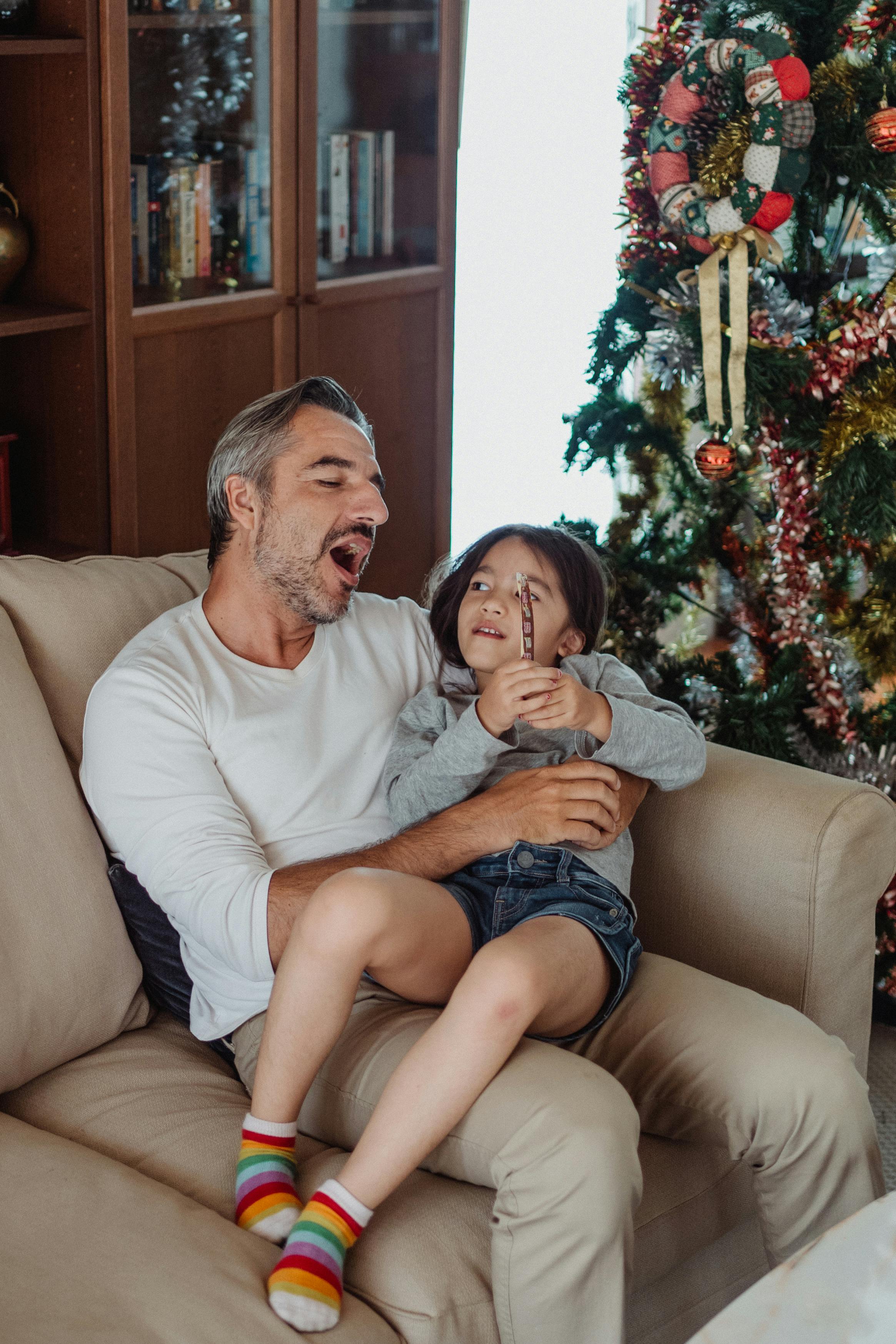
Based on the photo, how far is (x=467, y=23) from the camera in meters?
2.75

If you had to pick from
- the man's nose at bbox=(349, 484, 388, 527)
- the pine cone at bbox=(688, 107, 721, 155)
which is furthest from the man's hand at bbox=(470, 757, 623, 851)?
the pine cone at bbox=(688, 107, 721, 155)

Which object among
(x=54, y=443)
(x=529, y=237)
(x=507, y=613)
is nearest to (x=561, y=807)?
(x=507, y=613)

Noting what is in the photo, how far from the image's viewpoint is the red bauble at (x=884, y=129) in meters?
1.78

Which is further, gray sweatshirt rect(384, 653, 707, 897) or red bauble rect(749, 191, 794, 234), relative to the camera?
red bauble rect(749, 191, 794, 234)

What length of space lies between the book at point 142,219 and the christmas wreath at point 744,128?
0.79 meters

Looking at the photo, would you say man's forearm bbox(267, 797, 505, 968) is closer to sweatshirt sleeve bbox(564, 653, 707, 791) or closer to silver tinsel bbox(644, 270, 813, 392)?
sweatshirt sleeve bbox(564, 653, 707, 791)

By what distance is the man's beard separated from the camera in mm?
1621

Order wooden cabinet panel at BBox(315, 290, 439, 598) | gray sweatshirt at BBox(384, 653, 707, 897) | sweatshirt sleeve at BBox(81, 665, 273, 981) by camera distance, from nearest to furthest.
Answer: sweatshirt sleeve at BBox(81, 665, 273, 981) < gray sweatshirt at BBox(384, 653, 707, 897) < wooden cabinet panel at BBox(315, 290, 439, 598)

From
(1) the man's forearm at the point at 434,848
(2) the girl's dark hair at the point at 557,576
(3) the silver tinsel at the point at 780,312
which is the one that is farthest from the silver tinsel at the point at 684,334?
(1) the man's forearm at the point at 434,848

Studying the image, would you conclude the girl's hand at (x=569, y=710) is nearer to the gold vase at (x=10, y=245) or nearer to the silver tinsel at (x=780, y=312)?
the silver tinsel at (x=780, y=312)

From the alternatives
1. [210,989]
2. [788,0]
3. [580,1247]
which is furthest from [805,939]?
[788,0]

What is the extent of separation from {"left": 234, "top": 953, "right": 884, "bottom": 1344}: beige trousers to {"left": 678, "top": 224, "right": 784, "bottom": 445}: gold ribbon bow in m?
0.88

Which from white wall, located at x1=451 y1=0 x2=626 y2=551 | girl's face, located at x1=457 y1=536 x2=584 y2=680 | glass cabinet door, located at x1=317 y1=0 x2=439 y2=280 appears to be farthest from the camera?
white wall, located at x1=451 y1=0 x2=626 y2=551

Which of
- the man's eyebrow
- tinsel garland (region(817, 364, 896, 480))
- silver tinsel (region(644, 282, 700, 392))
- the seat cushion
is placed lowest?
the seat cushion
